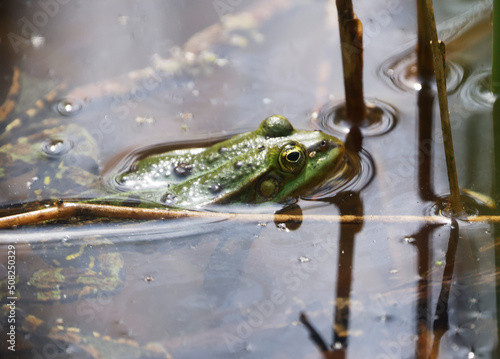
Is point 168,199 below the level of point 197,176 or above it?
below

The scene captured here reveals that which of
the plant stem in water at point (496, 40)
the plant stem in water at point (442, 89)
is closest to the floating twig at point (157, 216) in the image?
the plant stem in water at point (442, 89)

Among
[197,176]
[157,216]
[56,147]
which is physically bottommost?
[157,216]

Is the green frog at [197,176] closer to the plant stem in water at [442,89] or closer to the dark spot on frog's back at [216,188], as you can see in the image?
the dark spot on frog's back at [216,188]

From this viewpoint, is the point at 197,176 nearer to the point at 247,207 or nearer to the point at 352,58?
the point at 247,207

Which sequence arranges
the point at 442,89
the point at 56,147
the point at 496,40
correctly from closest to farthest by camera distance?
the point at 442,89 < the point at 496,40 < the point at 56,147

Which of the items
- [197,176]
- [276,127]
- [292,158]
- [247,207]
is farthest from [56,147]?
[292,158]

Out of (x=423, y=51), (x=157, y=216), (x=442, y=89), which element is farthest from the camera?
(x=423, y=51)

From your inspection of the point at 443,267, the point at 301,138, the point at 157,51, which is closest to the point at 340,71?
the point at 301,138

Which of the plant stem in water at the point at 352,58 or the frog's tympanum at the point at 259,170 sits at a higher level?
the plant stem in water at the point at 352,58

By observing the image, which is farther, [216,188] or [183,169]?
[183,169]
